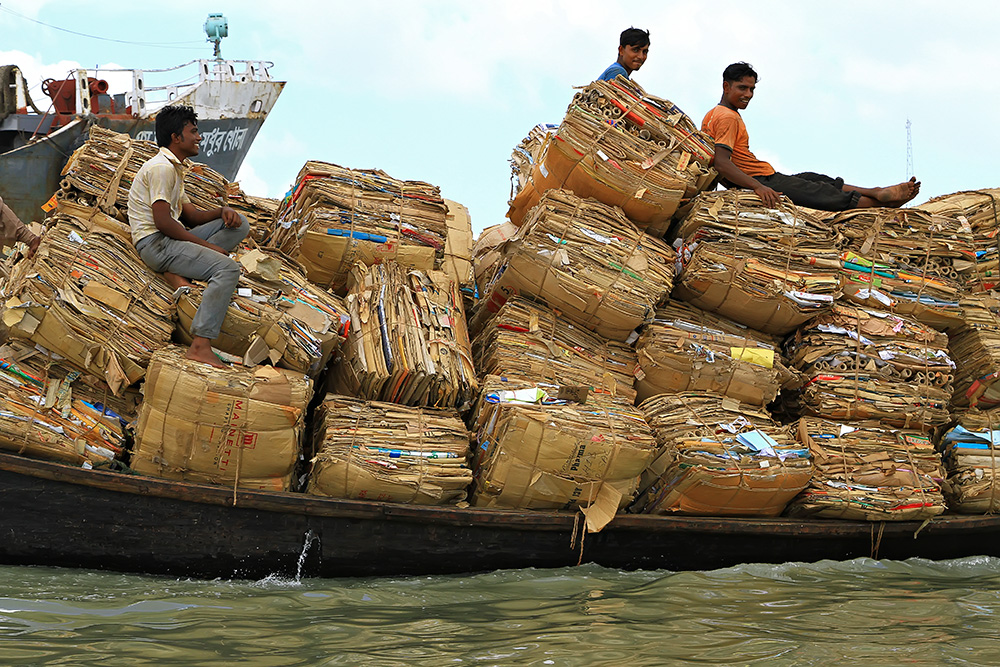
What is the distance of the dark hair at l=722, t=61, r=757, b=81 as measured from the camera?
7.86m

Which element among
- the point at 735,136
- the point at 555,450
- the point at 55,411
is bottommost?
the point at 55,411

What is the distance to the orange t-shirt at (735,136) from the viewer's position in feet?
25.0

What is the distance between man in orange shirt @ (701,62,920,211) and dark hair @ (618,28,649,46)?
0.74m

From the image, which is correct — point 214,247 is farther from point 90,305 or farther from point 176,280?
point 90,305

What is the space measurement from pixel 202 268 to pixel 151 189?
553mm

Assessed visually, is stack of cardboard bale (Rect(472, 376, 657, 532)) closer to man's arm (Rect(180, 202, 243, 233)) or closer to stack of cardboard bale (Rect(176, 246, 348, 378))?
stack of cardboard bale (Rect(176, 246, 348, 378))

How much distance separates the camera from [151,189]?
19.3ft

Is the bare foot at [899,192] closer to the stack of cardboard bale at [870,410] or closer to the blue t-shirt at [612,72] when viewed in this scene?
the stack of cardboard bale at [870,410]

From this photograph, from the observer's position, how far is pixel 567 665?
4.45 m

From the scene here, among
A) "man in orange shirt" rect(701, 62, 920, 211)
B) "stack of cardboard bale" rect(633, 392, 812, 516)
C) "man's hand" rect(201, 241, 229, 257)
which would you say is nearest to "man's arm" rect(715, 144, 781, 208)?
"man in orange shirt" rect(701, 62, 920, 211)

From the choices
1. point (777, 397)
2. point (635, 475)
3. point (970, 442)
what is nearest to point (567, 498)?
point (635, 475)

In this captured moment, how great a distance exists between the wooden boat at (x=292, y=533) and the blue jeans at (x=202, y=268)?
0.95 m

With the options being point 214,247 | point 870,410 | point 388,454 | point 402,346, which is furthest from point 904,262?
point 214,247

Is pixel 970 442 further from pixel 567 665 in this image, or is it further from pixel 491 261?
pixel 567 665
